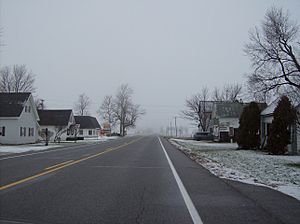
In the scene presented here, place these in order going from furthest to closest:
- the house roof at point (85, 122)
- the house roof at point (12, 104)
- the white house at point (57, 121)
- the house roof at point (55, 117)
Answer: the house roof at point (85, 122), the house roof at point (55, 117), the white house at point (57, 121), the house roof at point (12, 104)

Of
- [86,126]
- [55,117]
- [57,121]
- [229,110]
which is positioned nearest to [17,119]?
[57,121]

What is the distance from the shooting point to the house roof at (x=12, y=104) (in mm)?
43594

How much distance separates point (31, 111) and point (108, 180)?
40.0m

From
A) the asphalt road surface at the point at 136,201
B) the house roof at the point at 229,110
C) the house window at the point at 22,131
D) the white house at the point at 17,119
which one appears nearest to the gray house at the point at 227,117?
the house roof at the point at 229,110

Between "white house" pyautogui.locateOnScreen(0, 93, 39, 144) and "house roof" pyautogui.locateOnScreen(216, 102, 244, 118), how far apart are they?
30154 mm

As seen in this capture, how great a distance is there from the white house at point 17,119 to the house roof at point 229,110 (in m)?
30.2

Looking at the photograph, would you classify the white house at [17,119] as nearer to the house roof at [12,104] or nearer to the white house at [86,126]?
the house roof at [12,104]

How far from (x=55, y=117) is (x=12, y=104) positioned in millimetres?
24830

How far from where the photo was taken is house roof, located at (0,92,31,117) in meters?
43.6

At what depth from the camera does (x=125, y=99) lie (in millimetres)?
109500

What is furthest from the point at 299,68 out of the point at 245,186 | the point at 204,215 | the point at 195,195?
the point at 204,215

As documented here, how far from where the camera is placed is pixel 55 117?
6962cm

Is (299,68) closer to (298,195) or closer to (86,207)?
(298,195)

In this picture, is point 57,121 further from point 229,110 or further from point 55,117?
point 229,110
